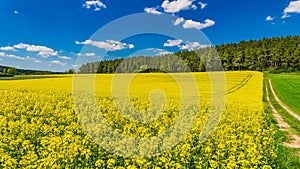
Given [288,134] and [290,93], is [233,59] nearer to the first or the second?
[290,93]

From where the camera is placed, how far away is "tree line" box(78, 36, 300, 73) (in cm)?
9714

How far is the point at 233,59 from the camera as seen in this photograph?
10156 centimetres

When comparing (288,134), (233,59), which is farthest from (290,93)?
(233,59)

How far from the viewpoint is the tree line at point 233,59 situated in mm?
97144

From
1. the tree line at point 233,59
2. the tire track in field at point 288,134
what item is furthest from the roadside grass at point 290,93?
the tree line at point 233,59

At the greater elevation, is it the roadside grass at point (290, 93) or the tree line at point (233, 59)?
the tree line at point (233, 59)

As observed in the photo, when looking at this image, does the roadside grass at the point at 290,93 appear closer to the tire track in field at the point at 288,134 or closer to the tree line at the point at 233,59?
the tire track in field at the point at 288,134

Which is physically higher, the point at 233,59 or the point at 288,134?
the point at 233,59

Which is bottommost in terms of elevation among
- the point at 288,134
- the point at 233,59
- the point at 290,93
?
the point at 288,134

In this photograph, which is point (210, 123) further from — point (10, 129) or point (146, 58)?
point (146, 58)

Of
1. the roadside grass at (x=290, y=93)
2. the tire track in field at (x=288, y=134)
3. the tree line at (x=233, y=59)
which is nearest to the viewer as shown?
the tire track in field at (x=288, y=134)

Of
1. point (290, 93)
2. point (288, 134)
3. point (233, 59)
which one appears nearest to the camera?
point (288, 134)

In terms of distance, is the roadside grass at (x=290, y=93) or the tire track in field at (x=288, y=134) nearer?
the tire track in field at (x=288, y=134)

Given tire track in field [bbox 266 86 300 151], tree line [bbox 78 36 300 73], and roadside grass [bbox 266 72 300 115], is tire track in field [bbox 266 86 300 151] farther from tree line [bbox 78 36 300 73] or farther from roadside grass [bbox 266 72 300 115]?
tree line [bbox 78 36 300 73]
